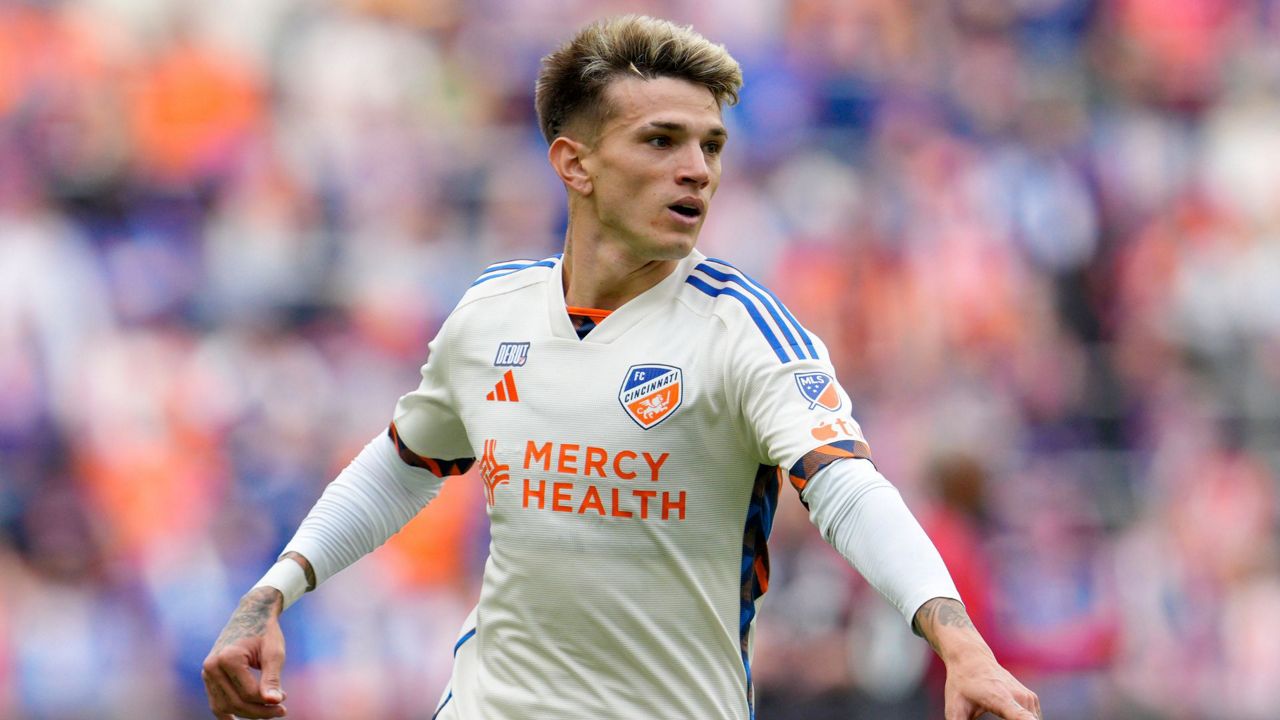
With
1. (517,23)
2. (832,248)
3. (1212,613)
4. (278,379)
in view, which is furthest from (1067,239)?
(278,379)

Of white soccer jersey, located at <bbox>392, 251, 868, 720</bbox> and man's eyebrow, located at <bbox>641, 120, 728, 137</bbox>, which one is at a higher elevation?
man's eyebrow, located at <bbox>641, 120, 728, 137</bbox>

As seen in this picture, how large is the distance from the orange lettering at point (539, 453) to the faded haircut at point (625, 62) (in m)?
0.81

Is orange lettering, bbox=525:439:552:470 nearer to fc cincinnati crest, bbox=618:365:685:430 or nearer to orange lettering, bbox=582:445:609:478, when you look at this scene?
orange lettering, bbox=582:445:609:478

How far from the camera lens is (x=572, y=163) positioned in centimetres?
443

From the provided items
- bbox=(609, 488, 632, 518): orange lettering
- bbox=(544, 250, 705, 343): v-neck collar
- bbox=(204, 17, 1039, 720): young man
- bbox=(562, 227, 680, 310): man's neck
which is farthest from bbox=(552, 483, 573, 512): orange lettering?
bbox=(562, 227, 680, 310): man's neck

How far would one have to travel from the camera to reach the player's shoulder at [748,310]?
12.9 feet

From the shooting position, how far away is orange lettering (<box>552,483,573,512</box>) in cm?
408

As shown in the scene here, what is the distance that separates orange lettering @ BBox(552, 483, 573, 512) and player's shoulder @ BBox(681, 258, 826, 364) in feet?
1.69

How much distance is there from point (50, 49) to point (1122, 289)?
23.7ft

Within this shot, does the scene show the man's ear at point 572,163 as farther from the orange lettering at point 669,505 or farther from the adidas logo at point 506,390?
the orange lettering at point 669,505

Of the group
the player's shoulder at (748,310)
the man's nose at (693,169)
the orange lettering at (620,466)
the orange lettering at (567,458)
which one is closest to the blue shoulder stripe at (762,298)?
the player's shoulder at (748,310)

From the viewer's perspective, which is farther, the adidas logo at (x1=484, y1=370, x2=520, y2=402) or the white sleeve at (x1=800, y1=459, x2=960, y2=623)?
the adidas logo at (x1=484, y1=370, x2=520, y2=402)

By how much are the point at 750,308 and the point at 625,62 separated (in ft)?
2.26

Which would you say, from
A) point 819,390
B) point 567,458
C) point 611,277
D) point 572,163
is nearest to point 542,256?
point 572,163
